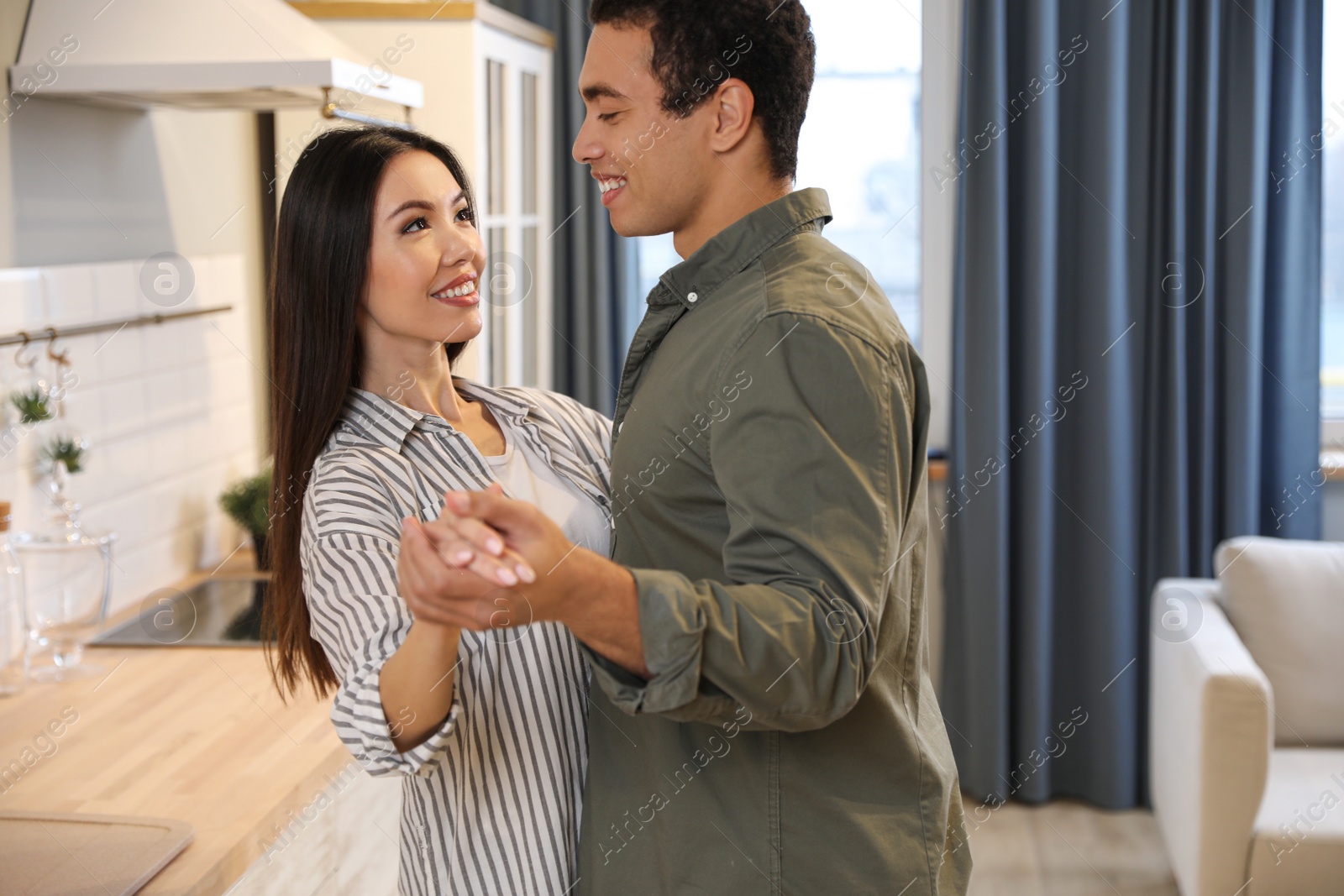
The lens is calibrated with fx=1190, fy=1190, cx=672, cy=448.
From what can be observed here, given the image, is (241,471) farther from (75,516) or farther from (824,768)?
(824,768)

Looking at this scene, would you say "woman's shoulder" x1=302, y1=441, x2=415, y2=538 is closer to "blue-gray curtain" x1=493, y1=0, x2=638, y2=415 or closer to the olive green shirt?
the olive green shirt

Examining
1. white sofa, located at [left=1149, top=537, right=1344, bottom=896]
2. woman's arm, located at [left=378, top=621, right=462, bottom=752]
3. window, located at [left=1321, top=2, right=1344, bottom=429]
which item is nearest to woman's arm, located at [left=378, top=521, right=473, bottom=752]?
woman's arm, located at [left=378, top=621, right=462, bottom=752]

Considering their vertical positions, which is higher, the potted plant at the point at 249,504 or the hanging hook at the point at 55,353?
the hanging hook at the point at 55,353

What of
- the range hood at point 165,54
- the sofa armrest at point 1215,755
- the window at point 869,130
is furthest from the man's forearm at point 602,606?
the window at point 869,130

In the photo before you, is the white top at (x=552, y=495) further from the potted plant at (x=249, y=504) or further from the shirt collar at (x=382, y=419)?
the potted plant at (x=249, y=504)

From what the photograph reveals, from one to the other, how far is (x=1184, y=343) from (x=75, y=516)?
2.52 metres

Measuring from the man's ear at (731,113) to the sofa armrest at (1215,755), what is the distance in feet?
5.65

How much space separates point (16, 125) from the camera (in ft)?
6.11

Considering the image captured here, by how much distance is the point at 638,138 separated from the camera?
3.48 feet

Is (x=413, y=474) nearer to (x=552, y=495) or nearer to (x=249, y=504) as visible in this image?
(x=552, y=495)

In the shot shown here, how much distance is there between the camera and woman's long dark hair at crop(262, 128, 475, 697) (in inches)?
47.8

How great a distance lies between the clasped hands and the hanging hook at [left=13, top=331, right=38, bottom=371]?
1414mm

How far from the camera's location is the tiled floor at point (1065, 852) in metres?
2.73

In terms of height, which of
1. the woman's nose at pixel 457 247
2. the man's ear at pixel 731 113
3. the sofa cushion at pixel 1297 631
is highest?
the man's ear at pixel 731 113
